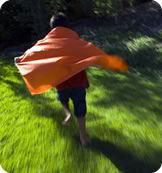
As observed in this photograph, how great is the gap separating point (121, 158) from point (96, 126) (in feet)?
1.82

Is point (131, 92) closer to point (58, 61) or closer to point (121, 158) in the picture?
A: point (121, 158)

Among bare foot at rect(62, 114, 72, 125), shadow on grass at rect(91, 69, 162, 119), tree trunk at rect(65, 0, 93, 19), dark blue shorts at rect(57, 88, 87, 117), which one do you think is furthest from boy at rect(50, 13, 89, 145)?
tree trunk at rect(65, 0, 93, 19)

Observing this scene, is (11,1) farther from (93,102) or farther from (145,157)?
(145,157)

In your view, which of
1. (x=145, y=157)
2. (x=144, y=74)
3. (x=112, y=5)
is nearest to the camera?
(x=145, y=157)

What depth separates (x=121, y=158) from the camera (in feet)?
11.7

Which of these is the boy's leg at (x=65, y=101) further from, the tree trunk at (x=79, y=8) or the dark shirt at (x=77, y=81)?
the tree trunk at (x=79, y=8)

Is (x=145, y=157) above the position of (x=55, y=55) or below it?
below

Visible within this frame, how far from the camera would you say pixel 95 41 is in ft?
18.9

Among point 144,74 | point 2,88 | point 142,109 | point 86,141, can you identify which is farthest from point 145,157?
point 2,88

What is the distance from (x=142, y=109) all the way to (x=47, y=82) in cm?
118

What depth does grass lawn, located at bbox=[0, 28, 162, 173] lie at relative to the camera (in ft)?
11.7

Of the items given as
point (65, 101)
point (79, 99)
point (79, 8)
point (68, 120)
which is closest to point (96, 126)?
point (68, 120)

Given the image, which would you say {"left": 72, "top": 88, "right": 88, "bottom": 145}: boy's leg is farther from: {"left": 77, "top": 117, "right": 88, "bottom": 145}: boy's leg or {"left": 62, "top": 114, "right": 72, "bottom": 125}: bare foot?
{"left": 62, "top": 114, "right": 72, "bottom": 125}: bare foot

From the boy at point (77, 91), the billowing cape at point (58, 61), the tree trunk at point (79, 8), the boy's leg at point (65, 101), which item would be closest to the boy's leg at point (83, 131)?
the boy at point (77, 91)
